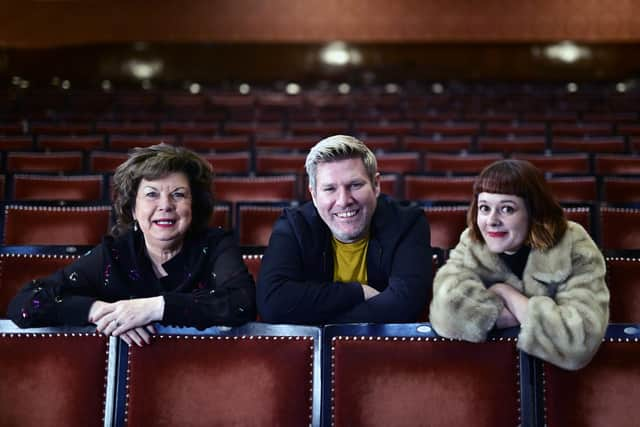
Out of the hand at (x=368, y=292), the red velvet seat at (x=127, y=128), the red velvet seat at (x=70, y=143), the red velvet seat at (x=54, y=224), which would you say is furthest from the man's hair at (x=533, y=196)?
the red velvet seat at (x=127, y=128)

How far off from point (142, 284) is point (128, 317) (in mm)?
82

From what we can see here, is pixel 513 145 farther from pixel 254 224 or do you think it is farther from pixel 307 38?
pixel 307 38

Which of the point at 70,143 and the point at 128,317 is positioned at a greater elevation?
the point at 70,143

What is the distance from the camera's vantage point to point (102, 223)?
2.14ft

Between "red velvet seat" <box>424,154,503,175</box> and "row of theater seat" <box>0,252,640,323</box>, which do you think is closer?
"row of theater seat" <box>0,252,640,323</box>

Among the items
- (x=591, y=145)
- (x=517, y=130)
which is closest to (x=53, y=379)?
Answer: (x=591, y=145)

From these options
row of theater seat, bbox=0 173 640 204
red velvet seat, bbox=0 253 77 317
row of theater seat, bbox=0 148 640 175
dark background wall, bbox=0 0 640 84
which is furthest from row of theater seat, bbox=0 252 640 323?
dark background wall, bbox=0 0 640 84

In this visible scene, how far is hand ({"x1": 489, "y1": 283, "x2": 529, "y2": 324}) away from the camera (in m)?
0.36

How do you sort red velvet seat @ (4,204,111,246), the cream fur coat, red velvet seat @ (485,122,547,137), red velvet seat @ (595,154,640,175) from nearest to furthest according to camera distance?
the cream fur coat → red velvet seat @ (4,204,111,246) → red velvet seat @ (595,154,640,175) → red velvet seat @ (485,122,547,137)

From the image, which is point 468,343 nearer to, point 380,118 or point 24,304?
point 24,304

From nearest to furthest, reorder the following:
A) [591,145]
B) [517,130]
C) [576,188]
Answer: [576,188]
[591,145]
[517,130]

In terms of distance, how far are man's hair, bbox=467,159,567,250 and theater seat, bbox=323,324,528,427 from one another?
77 millimetres

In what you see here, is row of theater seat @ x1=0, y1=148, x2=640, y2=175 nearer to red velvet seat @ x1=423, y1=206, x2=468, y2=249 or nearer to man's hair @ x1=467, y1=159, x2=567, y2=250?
red velvet seat @ x1=423, y1=206, x2=468, y2=249

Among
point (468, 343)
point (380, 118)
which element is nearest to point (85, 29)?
point (380, 118)
